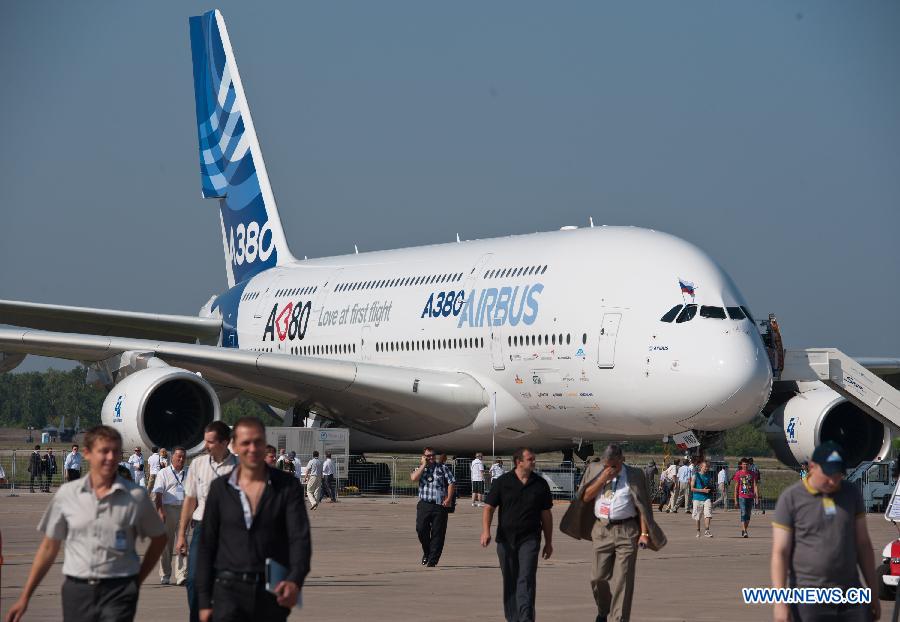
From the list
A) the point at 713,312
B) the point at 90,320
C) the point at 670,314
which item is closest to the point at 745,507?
the point at 713,312

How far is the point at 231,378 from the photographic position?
28.5 m

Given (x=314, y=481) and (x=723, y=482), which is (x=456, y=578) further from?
(x=723, y=482)

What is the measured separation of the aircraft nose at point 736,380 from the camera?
2273 cm

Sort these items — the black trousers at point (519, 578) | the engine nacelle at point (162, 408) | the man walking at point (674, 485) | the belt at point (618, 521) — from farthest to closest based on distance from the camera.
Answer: the man walking at point (674, 485) < the engine nacelle at point (162, 408) < the belt at point (618, 521) < the black trousers at point (519, 578)

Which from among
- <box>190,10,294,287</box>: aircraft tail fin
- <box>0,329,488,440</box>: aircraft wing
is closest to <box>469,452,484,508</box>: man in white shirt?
<box>0,329,488,440</box>: aircraft wing

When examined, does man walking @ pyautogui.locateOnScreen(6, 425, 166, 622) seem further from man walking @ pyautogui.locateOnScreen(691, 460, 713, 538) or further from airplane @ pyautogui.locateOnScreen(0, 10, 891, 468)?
airplane @ pyautogui.locateOnScreen(0, 10, 891, 468)

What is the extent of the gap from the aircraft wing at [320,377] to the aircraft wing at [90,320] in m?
1.89

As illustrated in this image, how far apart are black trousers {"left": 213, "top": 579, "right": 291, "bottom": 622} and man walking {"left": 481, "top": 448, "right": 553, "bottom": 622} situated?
12.1 feet

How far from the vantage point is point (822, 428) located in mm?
27406

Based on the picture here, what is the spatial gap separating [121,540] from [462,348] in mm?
19808

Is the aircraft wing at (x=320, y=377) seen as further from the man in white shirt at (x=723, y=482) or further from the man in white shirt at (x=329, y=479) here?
the man in white shirt at (x=723, y=482)

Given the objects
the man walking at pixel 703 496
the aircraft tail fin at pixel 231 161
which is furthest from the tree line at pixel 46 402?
the man walking at pixel 703 496

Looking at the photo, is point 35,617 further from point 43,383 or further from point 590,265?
point 43,383

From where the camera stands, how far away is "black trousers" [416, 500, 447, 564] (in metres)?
16.3
